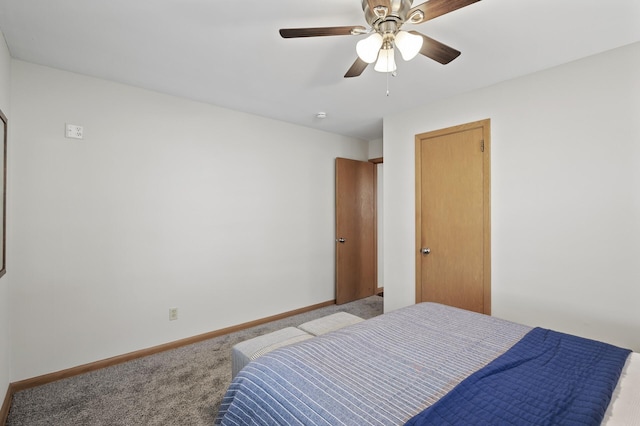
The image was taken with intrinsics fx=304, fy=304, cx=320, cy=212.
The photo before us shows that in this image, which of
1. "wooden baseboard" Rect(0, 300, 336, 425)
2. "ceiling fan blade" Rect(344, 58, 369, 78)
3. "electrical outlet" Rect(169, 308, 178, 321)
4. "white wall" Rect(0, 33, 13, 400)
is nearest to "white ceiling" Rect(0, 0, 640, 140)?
"white wall" Rect(0, 33, 13, 400)

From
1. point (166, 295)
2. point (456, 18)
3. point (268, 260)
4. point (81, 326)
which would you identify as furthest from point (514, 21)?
→ point (81, 326)

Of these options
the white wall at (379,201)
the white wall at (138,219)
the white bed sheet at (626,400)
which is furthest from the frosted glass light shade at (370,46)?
the white wall at (379,201)

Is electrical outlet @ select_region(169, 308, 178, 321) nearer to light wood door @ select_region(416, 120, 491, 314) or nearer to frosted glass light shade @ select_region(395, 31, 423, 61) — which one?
light wood door @ select_region(416, 120, 491, 314)

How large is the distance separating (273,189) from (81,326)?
2.21 meters

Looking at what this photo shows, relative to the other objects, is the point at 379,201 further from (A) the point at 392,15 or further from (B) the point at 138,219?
(A) the point at 392,15

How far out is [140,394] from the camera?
2.18 m

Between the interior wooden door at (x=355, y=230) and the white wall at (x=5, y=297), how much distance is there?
128 inches

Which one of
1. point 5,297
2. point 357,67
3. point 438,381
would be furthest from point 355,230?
point 5,297

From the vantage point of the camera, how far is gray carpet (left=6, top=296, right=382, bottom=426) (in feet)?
6.33

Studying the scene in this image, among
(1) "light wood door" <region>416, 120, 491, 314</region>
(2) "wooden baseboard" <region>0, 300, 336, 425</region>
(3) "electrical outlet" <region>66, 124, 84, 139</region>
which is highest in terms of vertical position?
(3) "electrical outlet" <region>66, 124, 84, 139</region>

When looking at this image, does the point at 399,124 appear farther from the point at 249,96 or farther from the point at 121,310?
the point at 121,310

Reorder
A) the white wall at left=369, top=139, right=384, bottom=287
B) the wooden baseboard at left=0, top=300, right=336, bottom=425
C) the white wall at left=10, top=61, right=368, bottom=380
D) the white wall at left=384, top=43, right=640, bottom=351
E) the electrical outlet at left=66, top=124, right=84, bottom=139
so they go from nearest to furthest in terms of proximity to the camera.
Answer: the white wall at left=384, top=43, right=640, bottom=351 < the wooden baseboard at left=0, top=300, right=336, bottom=425 < the white wall at left=10, top=61, right=368, bottom=380 < the electrical outlet at left=66, top=124, right=84, bottom=139 < the white wall at left=369, top=139, right=384, bottom=287

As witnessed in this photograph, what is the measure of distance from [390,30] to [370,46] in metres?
0.12

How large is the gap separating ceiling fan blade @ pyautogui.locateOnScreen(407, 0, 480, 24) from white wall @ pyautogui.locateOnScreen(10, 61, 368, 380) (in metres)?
2.43
